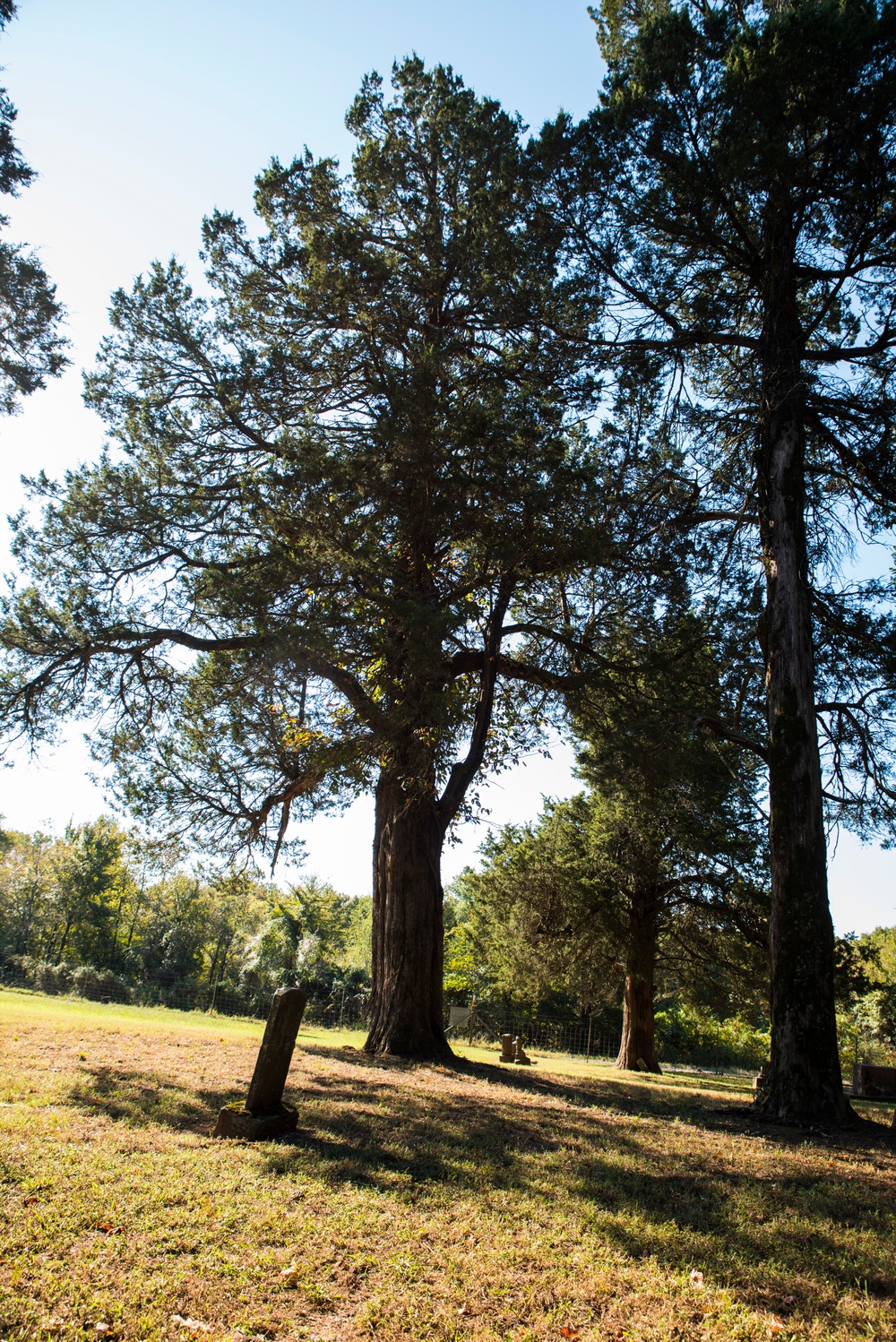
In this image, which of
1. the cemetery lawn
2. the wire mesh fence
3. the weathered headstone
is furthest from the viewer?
the wire mesh fence

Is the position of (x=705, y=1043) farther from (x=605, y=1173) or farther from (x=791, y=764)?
(x=605, y=1173)

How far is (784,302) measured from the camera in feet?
34.8

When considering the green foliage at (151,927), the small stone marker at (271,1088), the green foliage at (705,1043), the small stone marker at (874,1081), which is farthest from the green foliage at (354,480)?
the green foliage at (705,1043)

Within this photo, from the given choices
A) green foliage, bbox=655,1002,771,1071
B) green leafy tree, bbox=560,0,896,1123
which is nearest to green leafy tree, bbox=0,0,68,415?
green leafy tree, bbox=560,0,896,1123

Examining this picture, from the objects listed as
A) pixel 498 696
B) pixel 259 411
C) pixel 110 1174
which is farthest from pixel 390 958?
pixel 259 411

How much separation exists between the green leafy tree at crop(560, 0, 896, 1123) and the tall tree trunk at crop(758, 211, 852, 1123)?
2 cm

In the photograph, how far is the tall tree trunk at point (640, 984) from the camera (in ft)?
69.5

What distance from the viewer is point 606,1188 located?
5.07 metres

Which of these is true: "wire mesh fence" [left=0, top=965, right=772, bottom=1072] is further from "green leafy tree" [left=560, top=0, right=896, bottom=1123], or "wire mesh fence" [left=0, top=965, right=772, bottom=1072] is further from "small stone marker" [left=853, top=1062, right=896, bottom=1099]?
"green leafy tree" [left=560, top=0, right=896, bottom=1123]

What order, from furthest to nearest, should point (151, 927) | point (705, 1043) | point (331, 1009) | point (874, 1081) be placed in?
point (151, 927) < point (705, 1043) < point (331, 1009) < point (874, 1081)

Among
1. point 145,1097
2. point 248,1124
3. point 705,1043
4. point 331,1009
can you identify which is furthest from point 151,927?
point 248,1124

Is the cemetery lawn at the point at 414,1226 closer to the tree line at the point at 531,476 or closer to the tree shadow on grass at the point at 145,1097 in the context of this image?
the tree shadow on grass at the point at 145,1097

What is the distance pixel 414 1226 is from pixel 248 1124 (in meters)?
1.97

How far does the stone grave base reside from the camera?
561 centimetres
